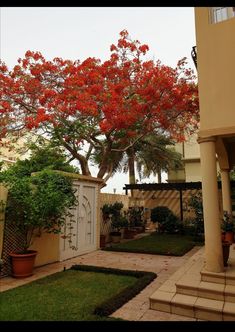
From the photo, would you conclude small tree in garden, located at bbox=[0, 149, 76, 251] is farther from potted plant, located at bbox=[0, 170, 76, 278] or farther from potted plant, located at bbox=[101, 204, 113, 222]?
potted plant, located at bbox=[101, 204, 113, 222]

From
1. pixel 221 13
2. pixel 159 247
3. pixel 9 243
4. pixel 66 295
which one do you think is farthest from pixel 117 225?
pixel 221 13

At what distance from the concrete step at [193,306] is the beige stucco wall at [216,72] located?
2.79m

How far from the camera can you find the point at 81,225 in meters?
8.22

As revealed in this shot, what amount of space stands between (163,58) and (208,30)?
576 cm

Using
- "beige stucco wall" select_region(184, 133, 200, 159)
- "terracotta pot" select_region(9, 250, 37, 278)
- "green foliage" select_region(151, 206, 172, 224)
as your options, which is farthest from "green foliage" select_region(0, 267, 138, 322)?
"beige stucco wall" select_region(184, 133, 200, 159)

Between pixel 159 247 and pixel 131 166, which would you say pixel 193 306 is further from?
pixel 131 166

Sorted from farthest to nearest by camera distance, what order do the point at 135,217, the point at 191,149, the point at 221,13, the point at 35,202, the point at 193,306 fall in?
the point at 191,149
the point at 135,217
the point at 35,202
the point at 221,13
the point at 193,306

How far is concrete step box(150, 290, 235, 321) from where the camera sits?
11.7ft

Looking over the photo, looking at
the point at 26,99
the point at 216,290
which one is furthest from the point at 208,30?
the point at 26,99

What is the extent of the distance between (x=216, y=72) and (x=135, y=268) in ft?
15.2

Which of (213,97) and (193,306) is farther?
(213,97)

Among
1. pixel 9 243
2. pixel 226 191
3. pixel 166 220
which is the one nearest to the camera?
pixel 9 243

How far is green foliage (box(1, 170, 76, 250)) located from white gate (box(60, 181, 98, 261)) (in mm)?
1022
